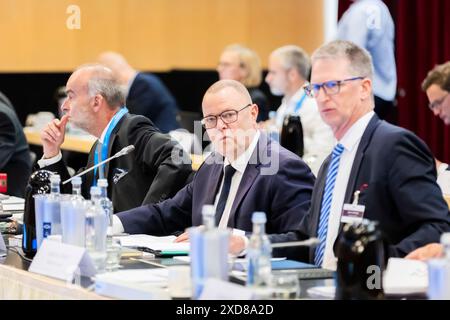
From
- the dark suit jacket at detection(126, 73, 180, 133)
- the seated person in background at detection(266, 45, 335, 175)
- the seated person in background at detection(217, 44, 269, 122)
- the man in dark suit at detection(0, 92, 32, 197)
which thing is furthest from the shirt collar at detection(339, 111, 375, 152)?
the dark suit jacket at detection(126, 73, 180, 133)

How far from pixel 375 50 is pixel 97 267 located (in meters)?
4.51

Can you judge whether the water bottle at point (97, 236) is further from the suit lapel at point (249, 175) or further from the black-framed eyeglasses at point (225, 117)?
the black-framed eyeglasses at point (225, 117)

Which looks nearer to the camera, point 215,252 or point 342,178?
point 215,252

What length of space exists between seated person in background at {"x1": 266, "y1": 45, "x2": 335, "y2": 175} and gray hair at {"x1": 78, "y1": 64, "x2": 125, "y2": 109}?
6.89 ft

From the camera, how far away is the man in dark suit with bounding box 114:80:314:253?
3.45 m

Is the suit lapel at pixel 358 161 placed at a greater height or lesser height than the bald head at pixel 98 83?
lesser

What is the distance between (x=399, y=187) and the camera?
9.62ft

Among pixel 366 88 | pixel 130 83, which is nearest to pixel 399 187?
pixel 366 88

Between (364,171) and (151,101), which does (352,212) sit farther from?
(151,101)

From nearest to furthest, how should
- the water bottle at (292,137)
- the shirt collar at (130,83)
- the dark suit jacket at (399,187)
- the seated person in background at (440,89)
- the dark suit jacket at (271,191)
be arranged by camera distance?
the dark suit jacket at (399,187), the dark suit jacket at (271,191), the seated person in background at (440,89), the water bottle at (292,137), the shirt collar at (130,83)

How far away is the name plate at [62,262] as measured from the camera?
2670 millimetres

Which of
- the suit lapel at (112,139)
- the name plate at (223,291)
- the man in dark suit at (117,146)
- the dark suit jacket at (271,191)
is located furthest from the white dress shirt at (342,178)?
the suit lapel at (112,139)

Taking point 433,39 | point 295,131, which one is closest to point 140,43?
point 433,39

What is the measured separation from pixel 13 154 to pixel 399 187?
3596 mm
